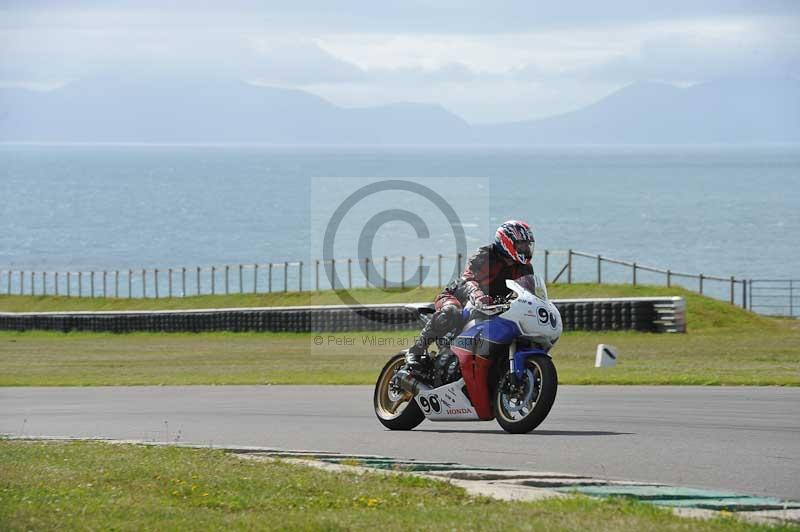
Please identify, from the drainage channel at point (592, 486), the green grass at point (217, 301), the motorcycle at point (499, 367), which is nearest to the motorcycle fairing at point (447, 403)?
the motorcycle at point (499, 367)

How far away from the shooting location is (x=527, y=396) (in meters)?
11.9

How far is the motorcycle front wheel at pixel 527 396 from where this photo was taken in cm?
1145

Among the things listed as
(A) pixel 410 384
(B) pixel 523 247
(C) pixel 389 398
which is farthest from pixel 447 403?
(B) pixel 523 247

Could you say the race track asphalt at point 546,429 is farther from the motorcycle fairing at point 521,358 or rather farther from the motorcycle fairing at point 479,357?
the motorcycle fairing at point 521,358

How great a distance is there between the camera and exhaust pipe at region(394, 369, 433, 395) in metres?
12.9

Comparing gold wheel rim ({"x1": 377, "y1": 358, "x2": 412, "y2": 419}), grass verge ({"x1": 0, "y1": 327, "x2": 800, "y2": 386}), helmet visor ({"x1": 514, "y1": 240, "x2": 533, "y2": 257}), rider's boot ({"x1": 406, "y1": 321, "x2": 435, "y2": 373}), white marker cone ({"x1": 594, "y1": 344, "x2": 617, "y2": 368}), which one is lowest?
grass verge ({"x1": 0, "y1": 327, "x2": 800, "y2": 386})

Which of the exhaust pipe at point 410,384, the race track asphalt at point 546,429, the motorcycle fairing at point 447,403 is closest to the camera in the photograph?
the race track asphalt at point 546,429

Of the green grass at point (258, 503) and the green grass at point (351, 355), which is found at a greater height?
the green grass at point (258, 503)

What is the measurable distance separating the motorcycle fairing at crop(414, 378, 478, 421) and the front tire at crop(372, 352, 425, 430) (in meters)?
0.28

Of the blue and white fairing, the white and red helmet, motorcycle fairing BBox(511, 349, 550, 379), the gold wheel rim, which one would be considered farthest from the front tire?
the white and red helmet

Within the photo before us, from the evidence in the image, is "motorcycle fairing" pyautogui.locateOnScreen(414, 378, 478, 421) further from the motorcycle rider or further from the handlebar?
the handlebar

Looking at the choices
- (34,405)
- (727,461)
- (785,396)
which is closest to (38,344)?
(34,405)

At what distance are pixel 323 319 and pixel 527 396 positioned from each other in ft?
96.9

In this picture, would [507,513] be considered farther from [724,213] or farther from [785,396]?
[724,213]
